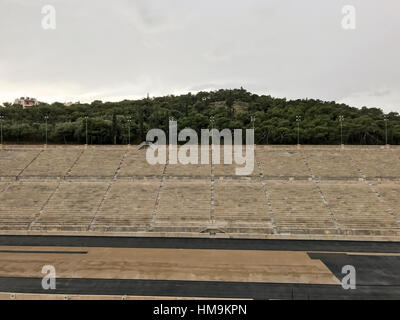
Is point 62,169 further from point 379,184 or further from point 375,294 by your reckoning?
point 379,184

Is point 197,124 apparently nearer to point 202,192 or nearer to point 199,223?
point 202,192

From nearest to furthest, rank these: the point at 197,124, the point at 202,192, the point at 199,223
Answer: the point at 199,223 < the point at 202,192 < the point at 197,124

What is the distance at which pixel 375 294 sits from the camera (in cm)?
1452

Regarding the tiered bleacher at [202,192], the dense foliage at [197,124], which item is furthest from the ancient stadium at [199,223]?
the dense foliage at [197,124]

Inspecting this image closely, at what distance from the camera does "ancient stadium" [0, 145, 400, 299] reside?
51.4 feet

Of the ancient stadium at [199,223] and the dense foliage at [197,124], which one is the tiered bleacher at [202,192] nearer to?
the ancient stadium at [199,223]

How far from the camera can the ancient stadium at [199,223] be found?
617 inches

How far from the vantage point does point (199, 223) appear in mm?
26188

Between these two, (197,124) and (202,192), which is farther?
(197,124)

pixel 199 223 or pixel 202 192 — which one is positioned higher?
pixel 202 192

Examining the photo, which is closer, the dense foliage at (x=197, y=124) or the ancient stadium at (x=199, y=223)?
the ancient stadium at (x=199, y=223)

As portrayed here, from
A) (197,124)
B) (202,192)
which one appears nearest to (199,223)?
(202,192)

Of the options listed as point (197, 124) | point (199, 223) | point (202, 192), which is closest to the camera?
point (199, 223)

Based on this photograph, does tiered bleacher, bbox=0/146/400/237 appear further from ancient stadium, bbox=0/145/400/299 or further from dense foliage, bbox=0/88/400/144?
dense foliage, bbox=0/88/400/144
